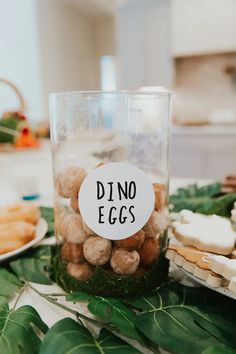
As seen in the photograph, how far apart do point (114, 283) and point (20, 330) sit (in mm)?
115

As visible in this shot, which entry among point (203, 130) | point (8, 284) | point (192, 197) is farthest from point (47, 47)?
point (8, 284)

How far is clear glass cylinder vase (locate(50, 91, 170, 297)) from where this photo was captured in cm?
39

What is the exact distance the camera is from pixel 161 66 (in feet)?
9.69

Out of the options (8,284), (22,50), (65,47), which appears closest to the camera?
(8,284)

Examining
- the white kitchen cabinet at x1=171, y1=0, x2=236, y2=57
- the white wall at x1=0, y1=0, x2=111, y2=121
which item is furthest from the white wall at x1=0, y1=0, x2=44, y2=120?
the white kitchen cabinet at x1=171, y1=0, x2=236, y2=57

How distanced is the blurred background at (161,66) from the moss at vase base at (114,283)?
0.97m

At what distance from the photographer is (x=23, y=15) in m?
3.83

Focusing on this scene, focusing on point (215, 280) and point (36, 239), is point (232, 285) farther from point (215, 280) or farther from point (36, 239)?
point (36, 239)

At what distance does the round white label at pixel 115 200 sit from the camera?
1.27 feet

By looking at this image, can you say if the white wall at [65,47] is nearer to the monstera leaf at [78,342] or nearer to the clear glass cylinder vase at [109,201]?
the clear glass cylinder vase at [109,201]

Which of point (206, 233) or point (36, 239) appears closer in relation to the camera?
point (206, 233)

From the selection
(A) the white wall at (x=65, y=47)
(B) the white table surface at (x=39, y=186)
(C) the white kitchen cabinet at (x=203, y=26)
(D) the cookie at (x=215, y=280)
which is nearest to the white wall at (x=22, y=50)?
(A) the white wall at (x=65, y=47)

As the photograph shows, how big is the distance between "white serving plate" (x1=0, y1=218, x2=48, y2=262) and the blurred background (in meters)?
0.74

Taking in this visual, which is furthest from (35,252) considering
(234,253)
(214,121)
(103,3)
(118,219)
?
(103,3)
